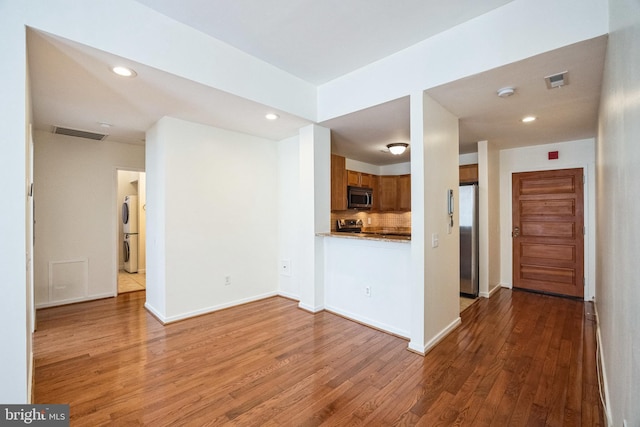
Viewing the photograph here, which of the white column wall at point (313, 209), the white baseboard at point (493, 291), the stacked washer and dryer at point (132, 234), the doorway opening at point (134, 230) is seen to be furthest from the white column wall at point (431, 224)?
the stacked washer and dryer at point (132, 234)

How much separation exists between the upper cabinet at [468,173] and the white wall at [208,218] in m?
3.34

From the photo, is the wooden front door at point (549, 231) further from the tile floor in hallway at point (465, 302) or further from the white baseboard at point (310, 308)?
the white baseboard at point (310, 308)

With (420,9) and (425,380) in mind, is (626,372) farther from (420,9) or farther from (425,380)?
(420,9)

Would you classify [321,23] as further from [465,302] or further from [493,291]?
[493,291]

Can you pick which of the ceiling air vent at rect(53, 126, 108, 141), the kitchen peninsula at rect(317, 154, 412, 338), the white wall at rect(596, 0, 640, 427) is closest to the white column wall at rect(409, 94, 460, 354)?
the kitchen peninsula at rect(317, 154, 412, 338)

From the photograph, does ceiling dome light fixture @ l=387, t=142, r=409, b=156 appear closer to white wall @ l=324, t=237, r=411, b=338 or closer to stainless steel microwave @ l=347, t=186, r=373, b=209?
Answer: stainless steel microwave @ l=347, t=186, r=373, b=209

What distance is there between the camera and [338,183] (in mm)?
4930

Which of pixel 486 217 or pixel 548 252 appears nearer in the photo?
pixel 486 217

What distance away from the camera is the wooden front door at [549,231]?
4.60 metres

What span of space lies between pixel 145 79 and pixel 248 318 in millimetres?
2831

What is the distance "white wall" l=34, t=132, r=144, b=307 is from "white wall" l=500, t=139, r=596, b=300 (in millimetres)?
6567

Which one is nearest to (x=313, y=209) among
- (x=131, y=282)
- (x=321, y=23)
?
(x=321, y=23)

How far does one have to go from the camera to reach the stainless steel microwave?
5.36 m

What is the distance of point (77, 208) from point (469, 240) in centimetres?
619
